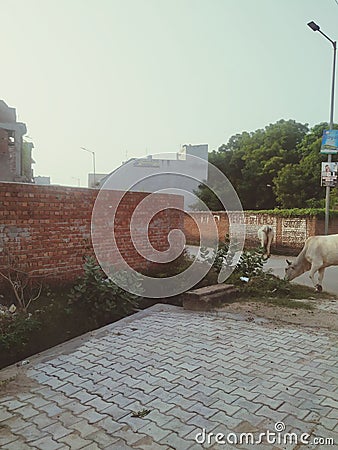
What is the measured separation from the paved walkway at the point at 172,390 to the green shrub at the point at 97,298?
40cm

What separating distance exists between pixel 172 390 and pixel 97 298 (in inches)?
90.7

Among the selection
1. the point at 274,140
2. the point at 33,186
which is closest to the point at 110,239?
the point at 33,186

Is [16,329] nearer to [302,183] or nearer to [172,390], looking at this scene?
[172,390]

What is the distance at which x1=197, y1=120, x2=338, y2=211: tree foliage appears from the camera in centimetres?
1870

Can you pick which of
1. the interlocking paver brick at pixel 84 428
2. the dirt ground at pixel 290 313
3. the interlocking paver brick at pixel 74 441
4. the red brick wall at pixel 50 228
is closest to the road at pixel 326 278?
the dirt ground at pixel 290 313

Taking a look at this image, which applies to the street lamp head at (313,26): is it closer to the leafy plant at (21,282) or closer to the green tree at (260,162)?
the green tree at (260,162)

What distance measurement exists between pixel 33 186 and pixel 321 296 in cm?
512

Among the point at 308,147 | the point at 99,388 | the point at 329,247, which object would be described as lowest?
the point at 99,388

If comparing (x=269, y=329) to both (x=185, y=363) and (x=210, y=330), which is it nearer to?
(x=210, y=330)

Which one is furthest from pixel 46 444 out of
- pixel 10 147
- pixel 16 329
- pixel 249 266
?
pixel 10 147

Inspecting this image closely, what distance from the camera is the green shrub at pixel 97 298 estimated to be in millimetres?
5066

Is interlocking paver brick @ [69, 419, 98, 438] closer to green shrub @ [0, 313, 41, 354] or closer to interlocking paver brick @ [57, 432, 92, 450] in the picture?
interlocking paver brick @ [57, 432, 92, 450]

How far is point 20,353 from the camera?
12.8 ft

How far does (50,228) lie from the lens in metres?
5.66
